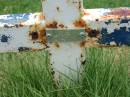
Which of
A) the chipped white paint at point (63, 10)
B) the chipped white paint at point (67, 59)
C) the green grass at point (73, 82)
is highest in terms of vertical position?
the chipped white paint at point (63, 10)

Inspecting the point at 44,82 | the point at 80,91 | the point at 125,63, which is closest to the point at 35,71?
the point at 44,82

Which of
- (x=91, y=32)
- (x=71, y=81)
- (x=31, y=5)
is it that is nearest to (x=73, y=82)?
(x=71, y=81)

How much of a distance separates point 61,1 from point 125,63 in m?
0.55

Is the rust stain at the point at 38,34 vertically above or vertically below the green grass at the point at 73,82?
above

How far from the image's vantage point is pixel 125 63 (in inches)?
107

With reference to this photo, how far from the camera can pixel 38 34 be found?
98.7 inches

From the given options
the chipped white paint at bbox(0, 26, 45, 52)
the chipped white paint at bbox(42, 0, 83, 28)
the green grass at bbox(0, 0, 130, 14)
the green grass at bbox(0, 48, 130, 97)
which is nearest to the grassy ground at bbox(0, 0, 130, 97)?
the green grass at bbox(0, 48, 130, 97)

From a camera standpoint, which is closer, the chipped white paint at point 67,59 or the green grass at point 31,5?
the chipped white paint at point 67,59

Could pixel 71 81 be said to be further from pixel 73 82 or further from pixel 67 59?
pixel 67 59

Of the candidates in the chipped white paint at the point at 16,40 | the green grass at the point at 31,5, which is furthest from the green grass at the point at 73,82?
the green grass at the point at 31,5

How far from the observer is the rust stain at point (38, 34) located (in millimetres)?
2485

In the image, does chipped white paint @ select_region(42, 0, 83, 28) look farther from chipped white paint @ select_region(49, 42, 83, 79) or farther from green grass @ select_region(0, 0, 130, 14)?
green grass @ select_region(0, 0, 130, 14)

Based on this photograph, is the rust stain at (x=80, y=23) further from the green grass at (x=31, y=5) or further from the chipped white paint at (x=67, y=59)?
the green grass at (x=31, y=5)

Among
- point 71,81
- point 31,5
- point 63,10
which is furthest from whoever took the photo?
point 31,5
